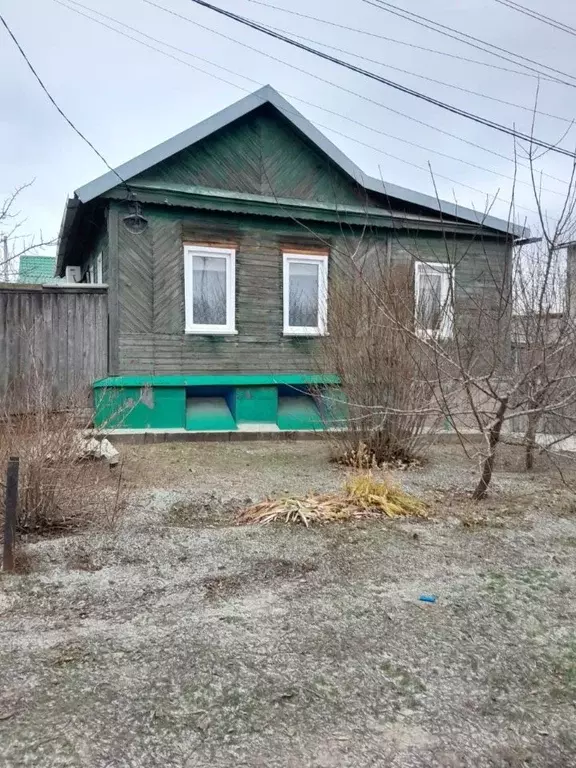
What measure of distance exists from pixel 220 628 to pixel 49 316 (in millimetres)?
7344

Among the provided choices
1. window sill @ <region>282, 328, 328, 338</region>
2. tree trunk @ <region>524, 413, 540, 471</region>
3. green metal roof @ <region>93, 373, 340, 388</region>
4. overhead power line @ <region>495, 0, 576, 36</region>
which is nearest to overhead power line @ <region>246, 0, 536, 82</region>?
overhead power line @ <region>495, 0, 576, 36</region>

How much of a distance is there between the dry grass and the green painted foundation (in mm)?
3332

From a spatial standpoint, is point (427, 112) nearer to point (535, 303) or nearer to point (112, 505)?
point (535, 303)

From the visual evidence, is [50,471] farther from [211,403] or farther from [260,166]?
[260,166]

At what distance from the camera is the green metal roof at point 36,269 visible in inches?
1001

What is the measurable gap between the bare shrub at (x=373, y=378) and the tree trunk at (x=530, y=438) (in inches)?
47.9

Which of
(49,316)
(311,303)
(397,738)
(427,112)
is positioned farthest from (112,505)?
(427,112)

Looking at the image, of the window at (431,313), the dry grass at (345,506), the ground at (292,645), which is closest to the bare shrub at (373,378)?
the window at (431,313)

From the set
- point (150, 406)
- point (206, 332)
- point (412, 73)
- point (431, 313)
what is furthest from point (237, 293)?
point (412, 73)

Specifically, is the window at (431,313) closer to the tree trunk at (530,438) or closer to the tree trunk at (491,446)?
the tree trunk at (491,446)

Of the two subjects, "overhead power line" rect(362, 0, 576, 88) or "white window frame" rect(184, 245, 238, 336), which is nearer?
"overhead power line" rect(362, 0, 576, 88)

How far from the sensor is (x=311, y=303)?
10.6m

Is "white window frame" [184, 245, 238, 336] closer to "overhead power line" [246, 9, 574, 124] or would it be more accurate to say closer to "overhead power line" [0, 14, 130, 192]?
"overhead power line" [0, 14, 130, 192]

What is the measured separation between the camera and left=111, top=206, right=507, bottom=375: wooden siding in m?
9.43
